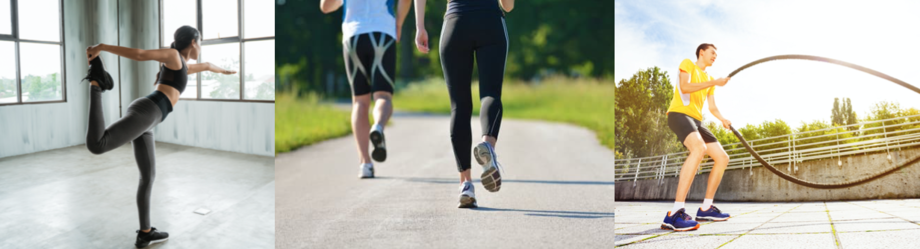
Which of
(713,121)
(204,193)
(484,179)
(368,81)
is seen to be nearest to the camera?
(484,179)

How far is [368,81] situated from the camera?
242cm

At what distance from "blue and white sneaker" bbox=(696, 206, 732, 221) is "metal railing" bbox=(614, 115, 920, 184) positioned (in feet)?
0.67

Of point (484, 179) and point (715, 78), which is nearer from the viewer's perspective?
point (484, 179)

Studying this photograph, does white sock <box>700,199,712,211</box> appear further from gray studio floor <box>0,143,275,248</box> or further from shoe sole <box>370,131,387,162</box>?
gray studio floor <box>0,143,275,248</box>

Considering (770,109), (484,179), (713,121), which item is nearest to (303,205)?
(484,179)

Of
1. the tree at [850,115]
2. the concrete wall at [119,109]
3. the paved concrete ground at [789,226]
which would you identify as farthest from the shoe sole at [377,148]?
the concrete wall at [119,109]

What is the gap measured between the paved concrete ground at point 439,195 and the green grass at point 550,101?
0.18ft

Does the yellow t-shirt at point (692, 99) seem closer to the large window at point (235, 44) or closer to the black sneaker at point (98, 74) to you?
the black sneaker at point (98, 74)

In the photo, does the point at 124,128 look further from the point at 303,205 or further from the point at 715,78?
the point at 715,78

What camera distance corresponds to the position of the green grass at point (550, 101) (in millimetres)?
2572

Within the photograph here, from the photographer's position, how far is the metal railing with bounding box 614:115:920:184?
9.20 ft

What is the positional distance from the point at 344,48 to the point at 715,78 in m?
1.75

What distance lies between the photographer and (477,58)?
7.24 feet

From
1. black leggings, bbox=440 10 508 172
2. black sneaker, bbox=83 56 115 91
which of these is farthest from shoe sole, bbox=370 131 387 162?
black sneaker, bbox=83 56 115 91
